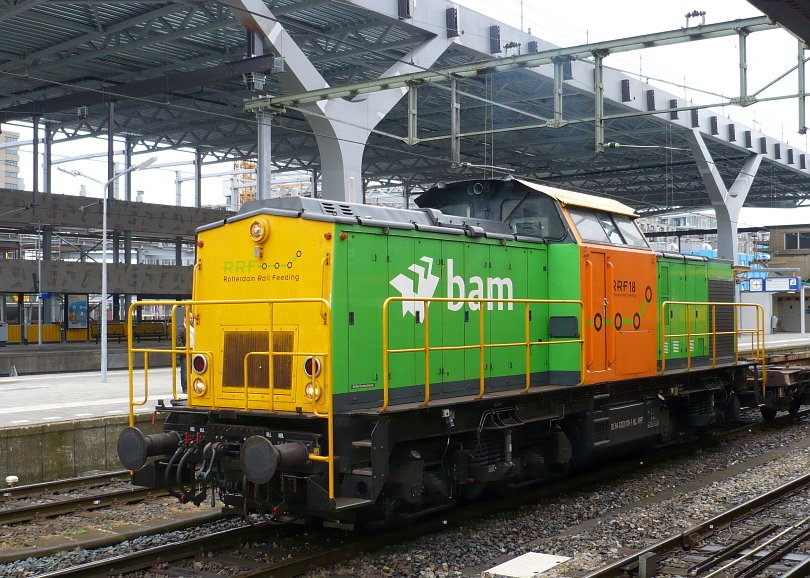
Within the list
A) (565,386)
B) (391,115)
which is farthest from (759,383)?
(391,115)

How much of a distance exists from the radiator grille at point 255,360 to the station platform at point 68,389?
179 inches

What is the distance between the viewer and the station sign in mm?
36656

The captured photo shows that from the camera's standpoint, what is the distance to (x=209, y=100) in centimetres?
2747

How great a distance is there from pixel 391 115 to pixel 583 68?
32.9 ft

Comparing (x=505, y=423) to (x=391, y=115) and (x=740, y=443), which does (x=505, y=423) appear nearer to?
(x=740, y=443)

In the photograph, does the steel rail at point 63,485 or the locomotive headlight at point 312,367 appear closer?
the locomotive headlight at point 312,367

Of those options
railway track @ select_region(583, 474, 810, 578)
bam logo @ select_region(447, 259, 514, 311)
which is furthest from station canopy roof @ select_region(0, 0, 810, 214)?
railway track @ select_region(583, 474, 810, 578)

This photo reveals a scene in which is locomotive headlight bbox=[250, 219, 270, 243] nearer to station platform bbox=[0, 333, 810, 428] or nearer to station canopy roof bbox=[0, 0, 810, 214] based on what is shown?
station platform bbox=[0, 333, 810, 428]

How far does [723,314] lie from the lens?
37.7 ft

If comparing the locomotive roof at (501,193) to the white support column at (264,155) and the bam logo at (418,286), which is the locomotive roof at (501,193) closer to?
the bam logo at (418,286)

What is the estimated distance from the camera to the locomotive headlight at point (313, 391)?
19.8 ft

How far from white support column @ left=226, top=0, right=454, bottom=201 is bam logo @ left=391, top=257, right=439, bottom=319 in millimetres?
8146

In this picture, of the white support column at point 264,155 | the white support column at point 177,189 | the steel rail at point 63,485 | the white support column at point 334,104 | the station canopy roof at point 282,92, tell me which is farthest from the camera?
the white support column at point 177,189

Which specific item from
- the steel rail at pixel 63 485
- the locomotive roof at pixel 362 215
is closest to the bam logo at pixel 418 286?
the locomotive roof at pixel 362 215
